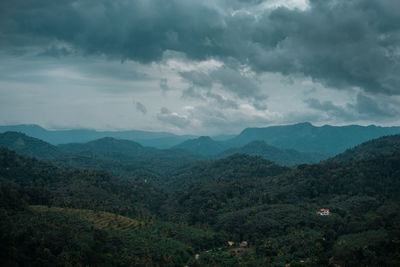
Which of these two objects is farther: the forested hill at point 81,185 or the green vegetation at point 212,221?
the forested hill at point 81,185

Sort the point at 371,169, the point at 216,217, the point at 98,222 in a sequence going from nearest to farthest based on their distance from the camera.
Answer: the point at 98,222
the point at 216,217
the point at 371,169

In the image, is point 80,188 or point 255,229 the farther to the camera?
point 80,188

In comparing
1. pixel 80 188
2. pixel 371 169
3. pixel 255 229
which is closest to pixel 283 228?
pixel 255 229

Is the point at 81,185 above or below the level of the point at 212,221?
above

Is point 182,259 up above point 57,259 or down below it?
below

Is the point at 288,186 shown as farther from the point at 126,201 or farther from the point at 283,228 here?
the point at 126,201

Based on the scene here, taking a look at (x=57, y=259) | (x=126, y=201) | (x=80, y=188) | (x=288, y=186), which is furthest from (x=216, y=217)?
(x=57, y=259)

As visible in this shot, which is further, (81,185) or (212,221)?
(81,185)

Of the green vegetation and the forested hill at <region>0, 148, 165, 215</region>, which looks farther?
the forested hill at <region>0, 148, 165, 215</region>

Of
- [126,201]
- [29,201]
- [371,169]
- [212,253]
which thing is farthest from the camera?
[126,201]

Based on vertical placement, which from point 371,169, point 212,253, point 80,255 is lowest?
point 212,253
